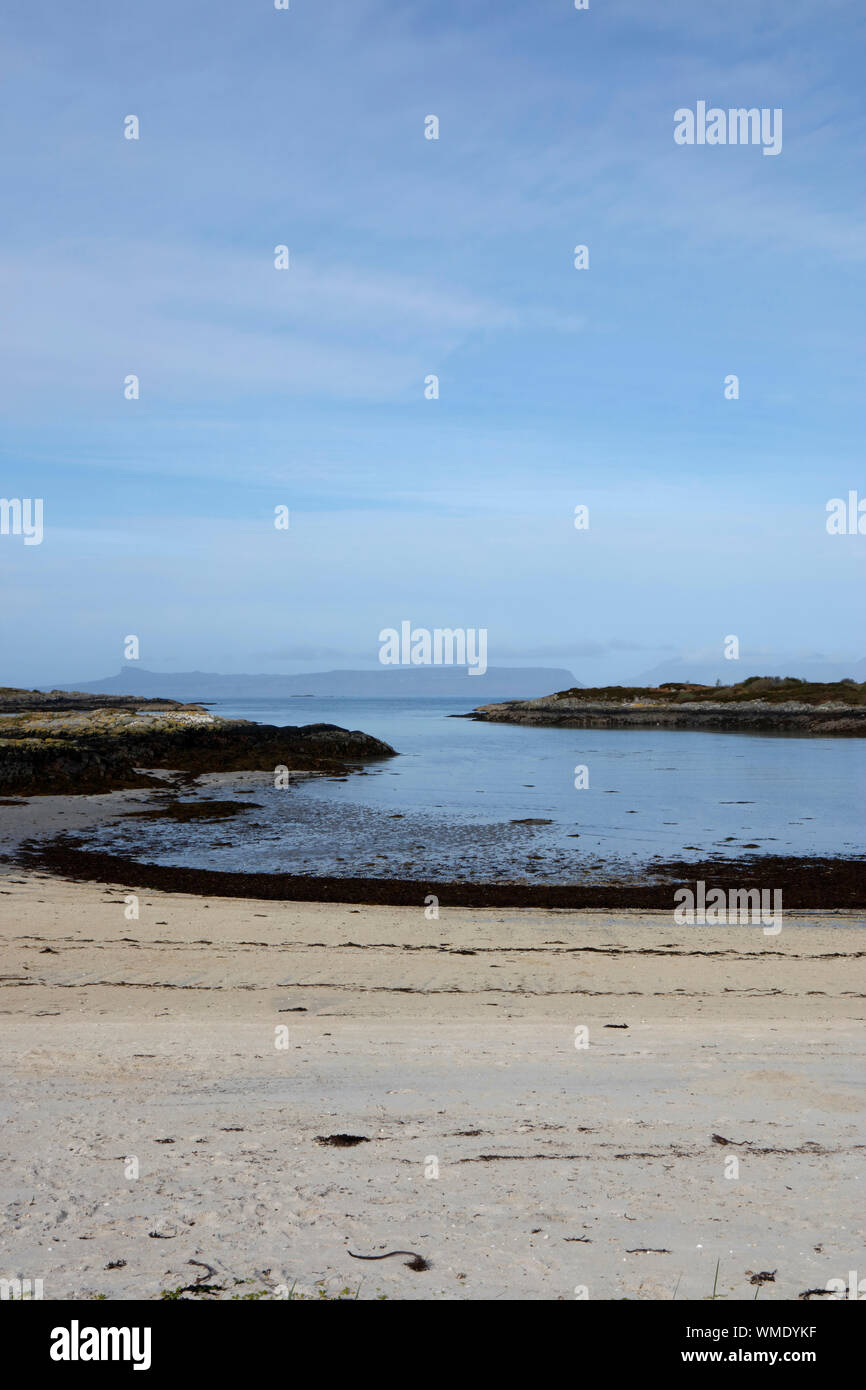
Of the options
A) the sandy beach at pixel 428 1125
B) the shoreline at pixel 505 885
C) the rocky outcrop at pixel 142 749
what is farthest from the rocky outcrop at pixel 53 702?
the sandy beach at pixel 428 1125

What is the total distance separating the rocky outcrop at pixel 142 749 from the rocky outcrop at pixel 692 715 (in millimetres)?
47137

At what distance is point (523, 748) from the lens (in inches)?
2608

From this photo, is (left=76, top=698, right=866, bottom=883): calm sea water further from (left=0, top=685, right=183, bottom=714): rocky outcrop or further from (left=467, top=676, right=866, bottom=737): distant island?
(left=0, top=685, right=183, bottom=714): rocky outcrop

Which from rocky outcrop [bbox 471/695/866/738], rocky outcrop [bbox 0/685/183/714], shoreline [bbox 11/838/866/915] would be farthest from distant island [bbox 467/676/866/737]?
shoreline [bbox 11/838/866/915]

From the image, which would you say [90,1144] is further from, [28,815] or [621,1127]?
[28,815]

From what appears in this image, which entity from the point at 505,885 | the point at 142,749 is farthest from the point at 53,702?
the point at 505,885

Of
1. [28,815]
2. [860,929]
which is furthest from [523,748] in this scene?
[860,929]

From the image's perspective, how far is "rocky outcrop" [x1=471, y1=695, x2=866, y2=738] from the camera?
281 ft

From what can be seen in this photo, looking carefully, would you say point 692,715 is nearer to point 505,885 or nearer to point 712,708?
point 712,708

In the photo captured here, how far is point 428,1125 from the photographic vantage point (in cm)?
650

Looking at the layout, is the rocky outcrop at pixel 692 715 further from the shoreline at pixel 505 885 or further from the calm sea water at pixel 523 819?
the shoreline at pixel 505 885

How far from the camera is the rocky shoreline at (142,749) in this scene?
35.8 meters

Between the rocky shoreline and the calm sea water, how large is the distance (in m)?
3.99

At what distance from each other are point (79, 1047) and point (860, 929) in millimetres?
13275
